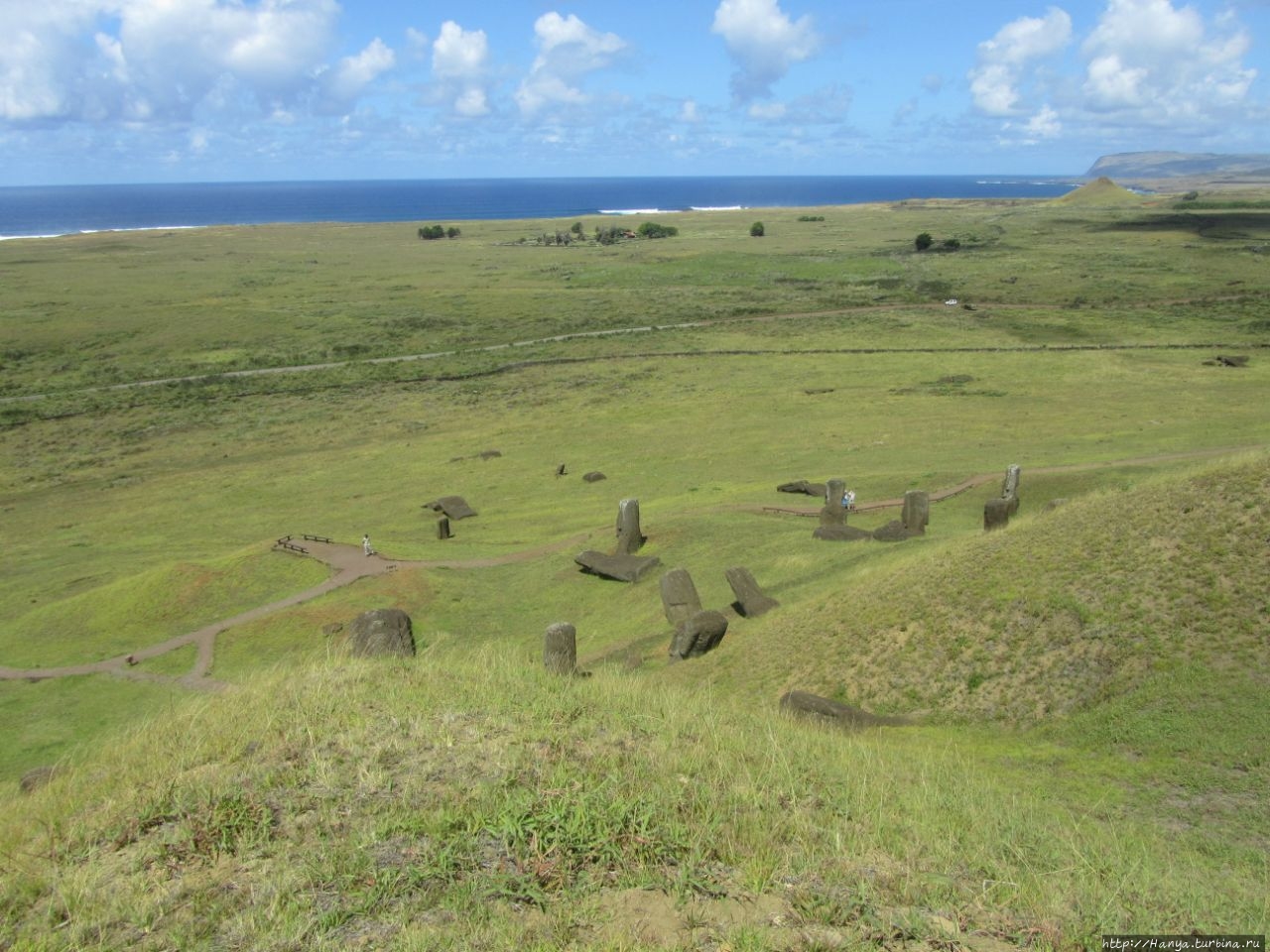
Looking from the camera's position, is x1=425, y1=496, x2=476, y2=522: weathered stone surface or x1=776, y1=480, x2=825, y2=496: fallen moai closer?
x1=776, y1=480, x2=825, y2=496: fallen moai

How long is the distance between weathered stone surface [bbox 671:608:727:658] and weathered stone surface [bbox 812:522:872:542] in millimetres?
7693

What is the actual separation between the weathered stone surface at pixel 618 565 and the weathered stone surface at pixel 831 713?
12.5m

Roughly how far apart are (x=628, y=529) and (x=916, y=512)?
8.77 meters

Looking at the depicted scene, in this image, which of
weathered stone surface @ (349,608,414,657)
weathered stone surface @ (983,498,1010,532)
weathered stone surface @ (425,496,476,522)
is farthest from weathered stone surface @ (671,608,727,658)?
weathered stone surface @ (425,496,476,522)

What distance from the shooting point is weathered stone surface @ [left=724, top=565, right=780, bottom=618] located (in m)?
24.0

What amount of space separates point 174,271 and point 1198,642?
14475 centimetres

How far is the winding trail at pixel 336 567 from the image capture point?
1037 inches

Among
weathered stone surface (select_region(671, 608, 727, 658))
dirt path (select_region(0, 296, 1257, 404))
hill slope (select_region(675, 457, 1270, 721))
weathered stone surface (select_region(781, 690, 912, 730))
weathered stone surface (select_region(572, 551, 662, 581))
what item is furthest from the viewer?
dirt path (select_region(0, 296, 1257, 404))

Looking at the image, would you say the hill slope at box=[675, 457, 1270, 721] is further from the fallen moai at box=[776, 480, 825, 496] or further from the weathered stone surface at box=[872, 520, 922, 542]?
the fallen moai at box=[776, 480, 825, 496]

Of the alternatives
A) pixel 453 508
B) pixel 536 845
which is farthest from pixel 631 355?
pixel 536 845

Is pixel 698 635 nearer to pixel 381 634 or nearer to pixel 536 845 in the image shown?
pixel 381 634

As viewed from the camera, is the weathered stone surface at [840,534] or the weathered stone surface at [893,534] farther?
the weathered stone surface at [840,534]

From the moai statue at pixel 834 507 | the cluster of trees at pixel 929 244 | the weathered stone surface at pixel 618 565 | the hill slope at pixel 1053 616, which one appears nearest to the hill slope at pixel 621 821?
the hill slope at pixel 1053 616

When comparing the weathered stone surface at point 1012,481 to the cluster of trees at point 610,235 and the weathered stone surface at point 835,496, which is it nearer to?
the weathered stone surface at point 835,496
